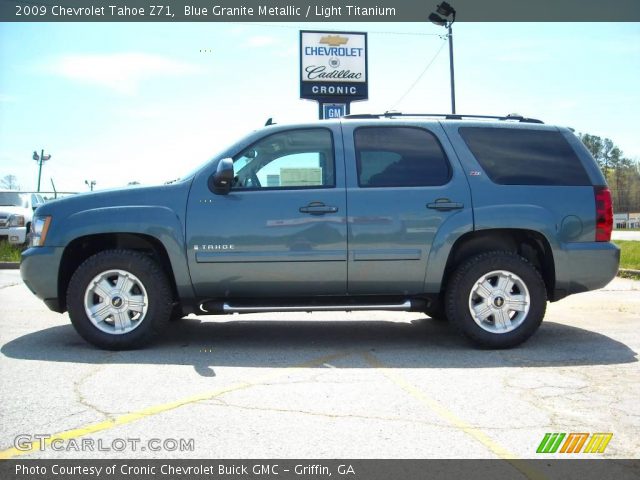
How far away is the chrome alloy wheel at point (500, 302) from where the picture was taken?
525 centimetres

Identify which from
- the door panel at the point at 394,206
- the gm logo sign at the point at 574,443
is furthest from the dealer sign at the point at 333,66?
the gm logo sign at the point at 574,443

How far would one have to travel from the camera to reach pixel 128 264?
5.16 m

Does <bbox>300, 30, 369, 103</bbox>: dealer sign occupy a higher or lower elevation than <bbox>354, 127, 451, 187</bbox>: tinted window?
higher

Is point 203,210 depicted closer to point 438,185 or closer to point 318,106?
point 438,185

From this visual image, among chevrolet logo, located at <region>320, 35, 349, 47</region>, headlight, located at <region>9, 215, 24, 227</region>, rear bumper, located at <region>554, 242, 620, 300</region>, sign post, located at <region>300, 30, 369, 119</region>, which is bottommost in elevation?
rear bumper, located at <region>554, 242, 620, 300</region>

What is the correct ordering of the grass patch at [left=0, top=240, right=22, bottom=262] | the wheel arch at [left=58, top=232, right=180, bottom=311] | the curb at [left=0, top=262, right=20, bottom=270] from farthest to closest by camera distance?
the grass patch at [left=0, top=240, right=22, bottom=262] < the curb at [left=0, top=262, right=20, bottom=270] < the wheel arch at [left=58, top=232, right=180, bottom=311]

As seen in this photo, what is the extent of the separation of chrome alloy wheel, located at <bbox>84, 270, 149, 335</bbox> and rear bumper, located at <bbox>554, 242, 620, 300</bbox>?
11.8 feet

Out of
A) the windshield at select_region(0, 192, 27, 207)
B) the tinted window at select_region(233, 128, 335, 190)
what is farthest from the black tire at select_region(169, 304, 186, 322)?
the windshield at select_region(0, 192, 27, 207)

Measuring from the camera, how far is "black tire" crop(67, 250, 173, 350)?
516 cm

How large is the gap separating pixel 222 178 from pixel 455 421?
9.02 feet

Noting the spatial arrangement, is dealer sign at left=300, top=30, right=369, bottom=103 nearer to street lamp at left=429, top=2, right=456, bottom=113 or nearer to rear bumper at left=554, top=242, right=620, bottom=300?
street lamp at left=429, top=2, right=456, bottom=113
